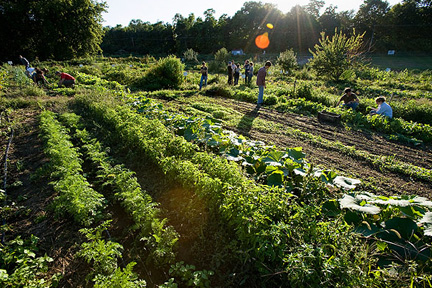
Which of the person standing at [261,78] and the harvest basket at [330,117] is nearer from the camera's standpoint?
the harvest basket at [330,117]

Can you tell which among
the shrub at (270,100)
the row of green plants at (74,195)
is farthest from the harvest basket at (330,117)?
the row of green plants at (74,195)

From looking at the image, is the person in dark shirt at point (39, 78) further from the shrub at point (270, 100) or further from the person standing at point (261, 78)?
the shrub at point (270, 100)

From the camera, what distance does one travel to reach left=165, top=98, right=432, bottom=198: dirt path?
4164 mm

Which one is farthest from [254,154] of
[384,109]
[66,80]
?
[66,80]

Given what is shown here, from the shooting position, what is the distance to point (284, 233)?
90.9 inches

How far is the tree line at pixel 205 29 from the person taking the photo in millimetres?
22469

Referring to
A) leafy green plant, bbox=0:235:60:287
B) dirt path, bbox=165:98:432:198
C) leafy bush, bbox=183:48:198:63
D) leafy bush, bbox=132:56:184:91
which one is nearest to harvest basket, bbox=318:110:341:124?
dirt path, bbox=165:98:432:198

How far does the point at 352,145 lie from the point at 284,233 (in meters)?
4.80

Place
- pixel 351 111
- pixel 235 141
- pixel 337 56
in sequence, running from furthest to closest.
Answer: pixel 337 56
pixel 351 111
pixel 235 141

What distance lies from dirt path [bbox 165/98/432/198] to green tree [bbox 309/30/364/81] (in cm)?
952

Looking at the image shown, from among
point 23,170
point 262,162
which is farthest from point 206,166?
point 23,170

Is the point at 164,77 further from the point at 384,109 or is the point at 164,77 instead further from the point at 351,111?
the point at 384,109

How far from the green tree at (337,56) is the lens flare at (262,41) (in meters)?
33.7

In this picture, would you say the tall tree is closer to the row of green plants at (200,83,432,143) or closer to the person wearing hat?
the row of green plants at (200,83,432,143)
